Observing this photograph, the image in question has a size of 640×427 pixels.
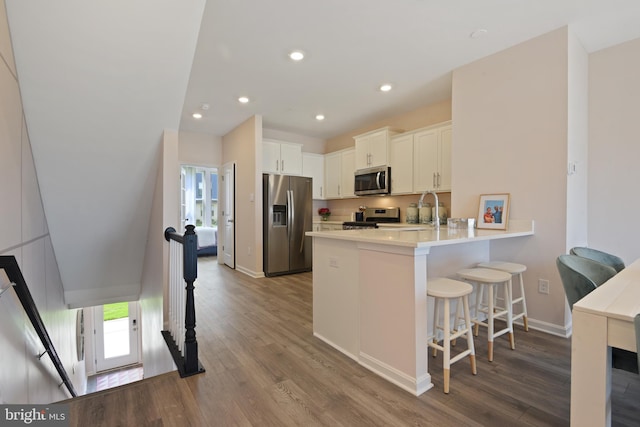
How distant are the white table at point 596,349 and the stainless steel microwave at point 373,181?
12.7 ft

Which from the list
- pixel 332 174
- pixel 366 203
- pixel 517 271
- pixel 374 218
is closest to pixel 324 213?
pixel 332 174

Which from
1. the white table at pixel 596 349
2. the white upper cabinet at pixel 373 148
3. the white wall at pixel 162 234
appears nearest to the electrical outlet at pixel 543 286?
the white table at pixel 596 349

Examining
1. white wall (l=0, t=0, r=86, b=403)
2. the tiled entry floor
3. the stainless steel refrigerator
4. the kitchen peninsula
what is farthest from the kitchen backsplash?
white wall (l=0, t=0, r=86, b=403)

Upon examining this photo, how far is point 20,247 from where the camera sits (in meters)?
1.98

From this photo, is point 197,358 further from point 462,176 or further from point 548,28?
point 548,28

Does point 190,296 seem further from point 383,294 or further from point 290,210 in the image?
point 290,210

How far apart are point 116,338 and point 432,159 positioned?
20.7 feet

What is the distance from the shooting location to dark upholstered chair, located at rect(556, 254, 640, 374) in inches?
50.3

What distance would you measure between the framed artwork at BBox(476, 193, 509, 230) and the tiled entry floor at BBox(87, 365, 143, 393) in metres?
5.83

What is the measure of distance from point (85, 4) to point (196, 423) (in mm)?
2419

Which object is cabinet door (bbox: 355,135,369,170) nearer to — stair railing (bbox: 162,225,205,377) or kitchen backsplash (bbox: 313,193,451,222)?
kitchen backsplash (bbox: 313,193,451,222)

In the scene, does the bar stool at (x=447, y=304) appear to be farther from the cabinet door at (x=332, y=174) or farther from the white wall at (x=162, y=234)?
the cabinet door at (x=332, y=174)

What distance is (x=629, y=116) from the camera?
272 cm

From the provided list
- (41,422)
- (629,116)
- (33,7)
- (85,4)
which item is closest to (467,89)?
(629,116)
